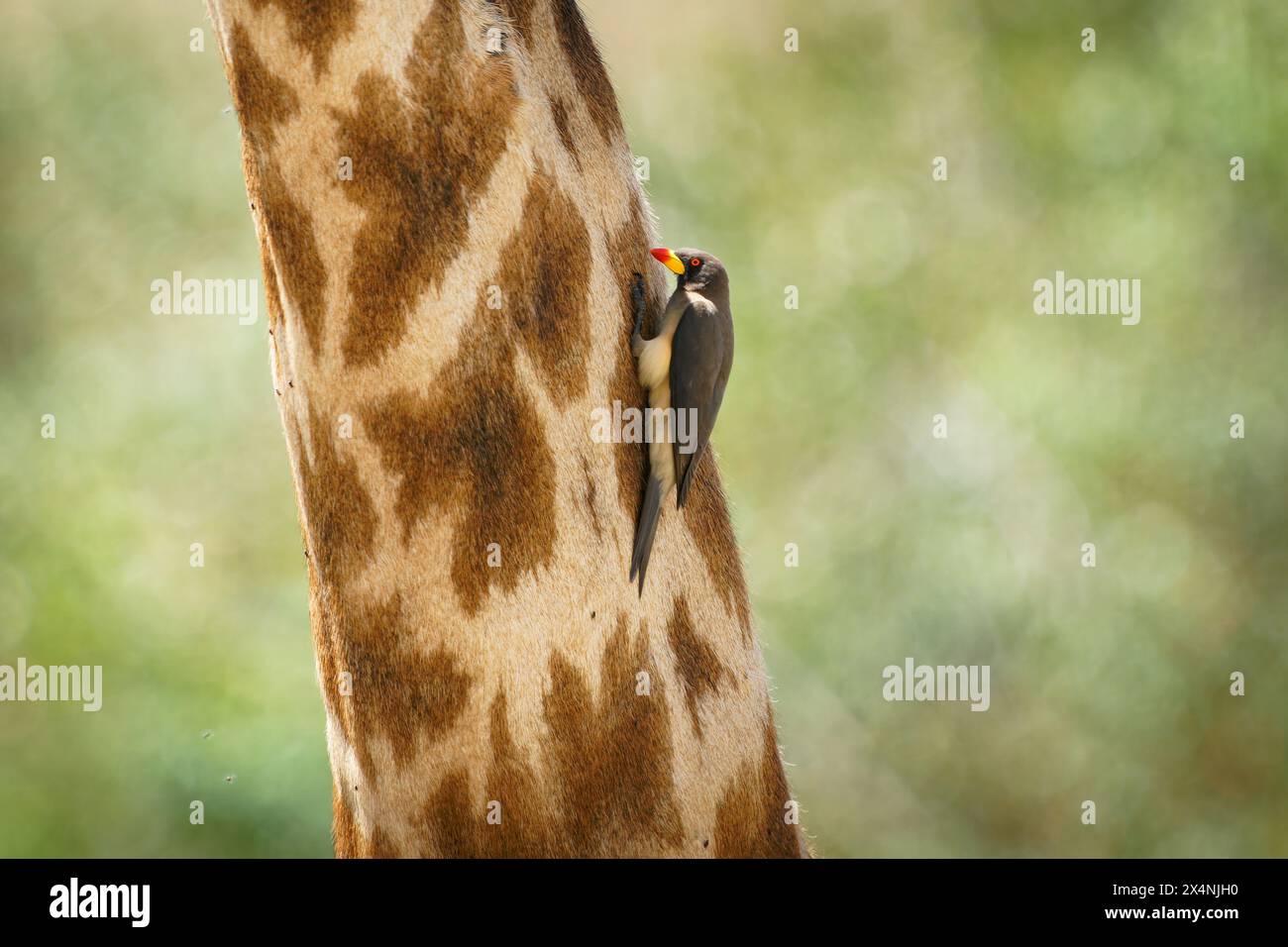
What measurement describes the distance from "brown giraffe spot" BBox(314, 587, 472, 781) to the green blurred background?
3.36 metres

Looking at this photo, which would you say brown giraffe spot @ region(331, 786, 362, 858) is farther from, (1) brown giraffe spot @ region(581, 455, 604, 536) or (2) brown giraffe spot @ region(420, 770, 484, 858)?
(1) brown giraffe spot @ region(581, 455, 604, 536)

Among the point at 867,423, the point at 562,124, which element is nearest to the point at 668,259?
the point at 562,124

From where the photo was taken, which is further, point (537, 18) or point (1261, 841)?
point (1261, 841)

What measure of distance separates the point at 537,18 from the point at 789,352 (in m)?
3.49

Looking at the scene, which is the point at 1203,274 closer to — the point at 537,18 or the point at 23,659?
the point at 537,18

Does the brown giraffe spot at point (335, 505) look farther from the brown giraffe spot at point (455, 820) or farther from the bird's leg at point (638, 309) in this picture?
the bird's leg at point (638, 309)

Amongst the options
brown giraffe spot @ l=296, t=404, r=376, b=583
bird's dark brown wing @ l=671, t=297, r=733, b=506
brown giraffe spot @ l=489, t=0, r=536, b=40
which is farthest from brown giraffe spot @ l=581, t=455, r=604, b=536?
brown giraffe spot @ l=489, t=0, r=536, b=40

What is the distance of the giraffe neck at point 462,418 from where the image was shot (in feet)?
4.42

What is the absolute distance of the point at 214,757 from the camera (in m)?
4.74

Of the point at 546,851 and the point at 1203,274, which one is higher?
the point at 1203,274

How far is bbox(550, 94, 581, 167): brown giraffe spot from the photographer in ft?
4.74

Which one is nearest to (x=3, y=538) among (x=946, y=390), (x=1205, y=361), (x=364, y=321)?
(x=946, y=390)

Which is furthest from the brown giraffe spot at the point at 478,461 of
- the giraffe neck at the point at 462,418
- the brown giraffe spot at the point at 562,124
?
the brown giraffe spot at the point at 562,124

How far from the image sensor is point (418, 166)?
1.35 m
